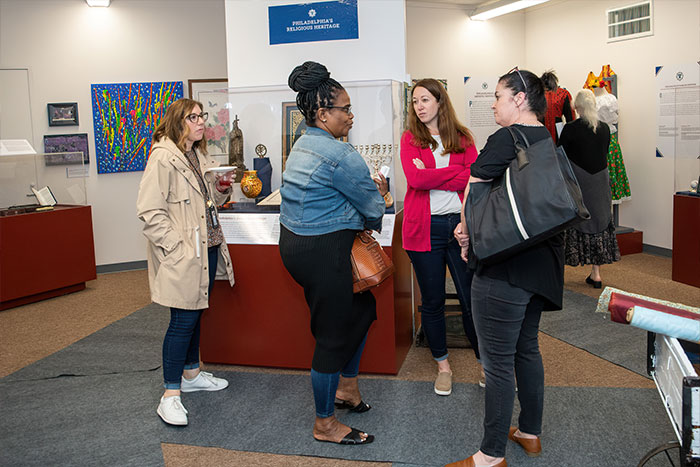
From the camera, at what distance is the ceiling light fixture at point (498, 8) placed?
7.95 metres

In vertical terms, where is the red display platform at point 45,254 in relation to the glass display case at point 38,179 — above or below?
below

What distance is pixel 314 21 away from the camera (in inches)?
165

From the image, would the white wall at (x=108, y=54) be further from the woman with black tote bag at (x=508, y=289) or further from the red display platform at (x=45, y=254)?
the woman with black tote bag at (x=508, y=289)

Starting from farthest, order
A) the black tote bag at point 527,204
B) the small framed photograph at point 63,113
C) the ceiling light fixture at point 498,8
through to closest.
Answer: the ceiling light fixture at point 498,8, the small framed photograph at point 63,113, the black tote bag at point 527,204

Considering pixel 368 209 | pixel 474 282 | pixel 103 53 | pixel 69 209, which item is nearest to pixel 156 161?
pixel 368 209

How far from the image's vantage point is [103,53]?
23.2 feet

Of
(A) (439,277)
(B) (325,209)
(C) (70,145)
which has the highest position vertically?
(C) (70,145)

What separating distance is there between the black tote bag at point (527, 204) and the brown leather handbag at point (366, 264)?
60cm

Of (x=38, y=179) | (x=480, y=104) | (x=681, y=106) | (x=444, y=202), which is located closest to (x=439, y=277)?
(x=444, y=202)

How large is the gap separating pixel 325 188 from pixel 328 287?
1.38 feet

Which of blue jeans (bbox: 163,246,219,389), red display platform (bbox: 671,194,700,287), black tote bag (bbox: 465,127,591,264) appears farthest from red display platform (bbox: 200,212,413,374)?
red display platform (bbox: 671,194,700,287)

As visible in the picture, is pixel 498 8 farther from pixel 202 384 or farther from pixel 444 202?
pixel 202 384

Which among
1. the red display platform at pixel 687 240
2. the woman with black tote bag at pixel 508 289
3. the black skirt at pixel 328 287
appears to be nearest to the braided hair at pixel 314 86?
the black skirt at pixel 328 287

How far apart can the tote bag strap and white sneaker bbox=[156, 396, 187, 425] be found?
2115mm
